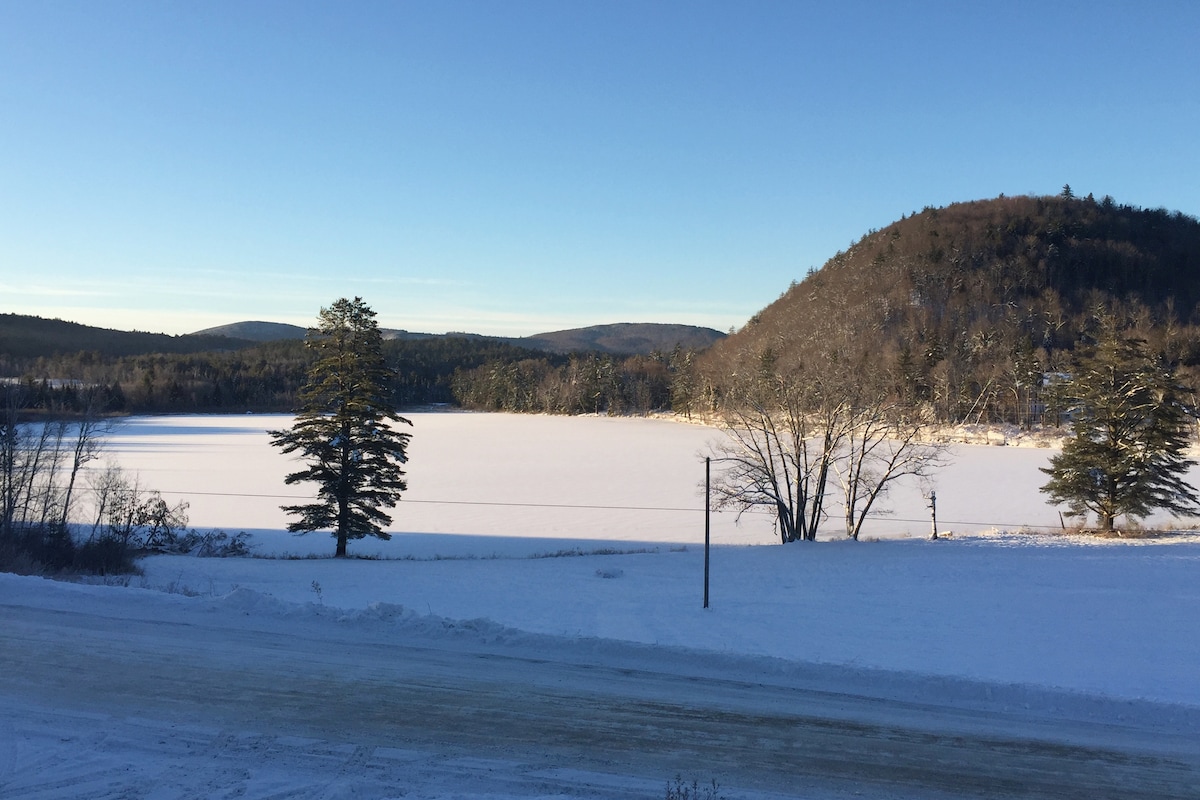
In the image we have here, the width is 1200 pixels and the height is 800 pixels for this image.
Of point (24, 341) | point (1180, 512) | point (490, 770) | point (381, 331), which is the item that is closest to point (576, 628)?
point (490, 770)

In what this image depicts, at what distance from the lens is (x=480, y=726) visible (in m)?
6.21

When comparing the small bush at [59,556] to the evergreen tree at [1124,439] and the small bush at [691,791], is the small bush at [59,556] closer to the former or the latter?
the small bush at [691,791]

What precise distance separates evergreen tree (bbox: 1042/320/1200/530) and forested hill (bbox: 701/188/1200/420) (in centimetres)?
5590

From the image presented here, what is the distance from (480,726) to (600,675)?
6.14 feet

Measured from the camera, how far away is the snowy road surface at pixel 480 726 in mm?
5266

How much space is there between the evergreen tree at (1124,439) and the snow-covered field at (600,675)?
13.3 ft

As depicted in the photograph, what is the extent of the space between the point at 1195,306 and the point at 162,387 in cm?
18244

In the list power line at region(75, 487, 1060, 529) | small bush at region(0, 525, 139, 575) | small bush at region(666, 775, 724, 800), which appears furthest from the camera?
power line at region(75, 487, 1060, 529)

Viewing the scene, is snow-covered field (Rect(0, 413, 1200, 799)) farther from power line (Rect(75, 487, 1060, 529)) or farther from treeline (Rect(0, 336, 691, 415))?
treeline (Rect(0, 336, 691, 415))

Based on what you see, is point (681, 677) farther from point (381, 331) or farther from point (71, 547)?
point (381, 331)

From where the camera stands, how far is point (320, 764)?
5.37 m

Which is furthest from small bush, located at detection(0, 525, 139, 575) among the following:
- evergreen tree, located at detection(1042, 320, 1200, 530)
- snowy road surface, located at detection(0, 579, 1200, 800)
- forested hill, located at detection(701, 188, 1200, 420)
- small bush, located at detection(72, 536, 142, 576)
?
forested hill, located at detection(701, 188, 1200, 420)

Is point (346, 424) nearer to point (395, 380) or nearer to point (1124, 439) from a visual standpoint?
point (1124, 439)

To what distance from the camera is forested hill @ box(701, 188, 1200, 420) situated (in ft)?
301
